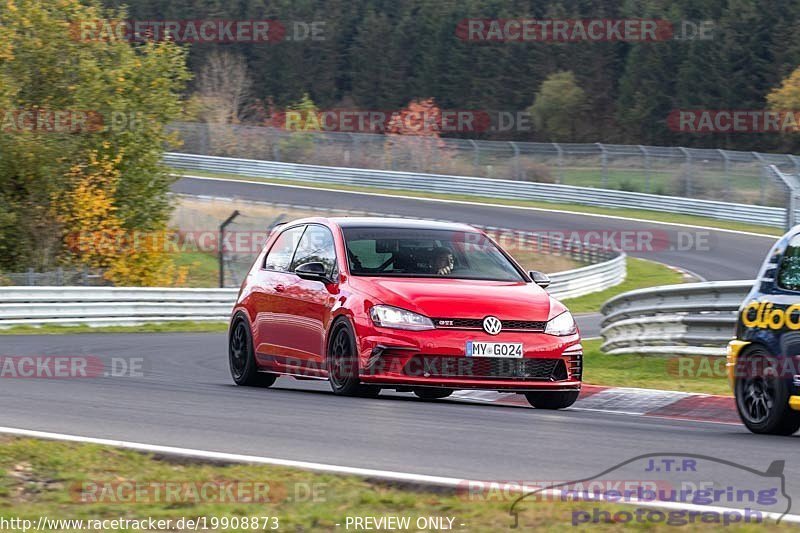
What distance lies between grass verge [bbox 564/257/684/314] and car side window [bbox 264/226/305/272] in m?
20.4

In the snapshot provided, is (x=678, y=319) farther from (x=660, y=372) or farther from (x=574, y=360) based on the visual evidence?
(x=574, y=360)

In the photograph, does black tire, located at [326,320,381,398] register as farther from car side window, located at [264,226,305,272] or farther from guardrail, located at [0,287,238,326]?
guardrail, located at [0,287,238,326]

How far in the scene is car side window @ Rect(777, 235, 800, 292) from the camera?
980 centimetres

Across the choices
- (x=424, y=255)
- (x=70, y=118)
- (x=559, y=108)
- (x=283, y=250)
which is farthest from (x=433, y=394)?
(x=559, y=108)

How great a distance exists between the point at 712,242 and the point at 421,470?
128 ft

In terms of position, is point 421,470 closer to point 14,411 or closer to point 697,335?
point 14,411

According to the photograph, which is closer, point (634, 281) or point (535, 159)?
point (634, 281)

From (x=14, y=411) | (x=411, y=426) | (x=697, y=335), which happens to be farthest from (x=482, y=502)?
(x=697, y=335)

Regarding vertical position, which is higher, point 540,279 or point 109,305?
point 540,279

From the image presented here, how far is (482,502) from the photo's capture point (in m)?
6.00

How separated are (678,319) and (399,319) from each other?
20.3 feet

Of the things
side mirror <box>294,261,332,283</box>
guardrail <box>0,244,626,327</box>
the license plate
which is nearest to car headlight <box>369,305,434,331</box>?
the license plate

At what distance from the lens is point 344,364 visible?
1117cm

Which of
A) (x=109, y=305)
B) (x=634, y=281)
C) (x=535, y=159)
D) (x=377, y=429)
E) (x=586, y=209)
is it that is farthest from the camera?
(x=535, y=159)
